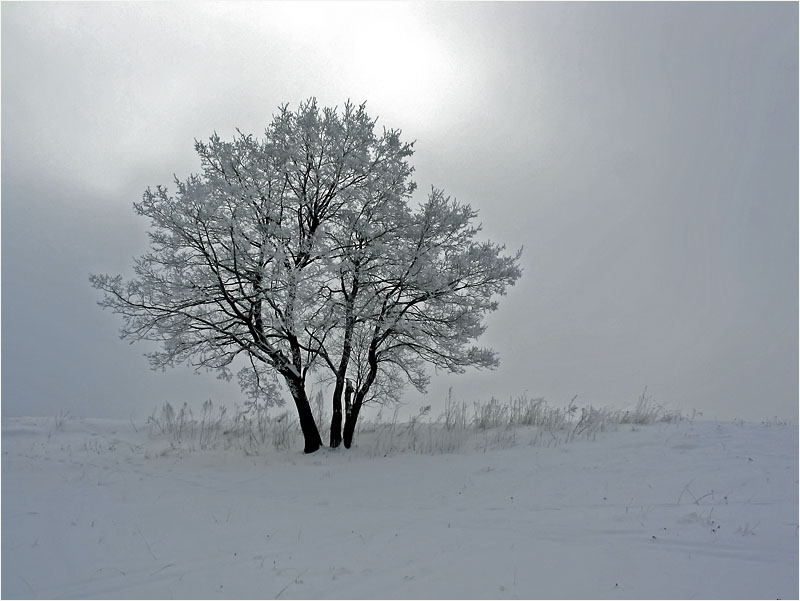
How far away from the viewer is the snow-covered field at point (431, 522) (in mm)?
5180

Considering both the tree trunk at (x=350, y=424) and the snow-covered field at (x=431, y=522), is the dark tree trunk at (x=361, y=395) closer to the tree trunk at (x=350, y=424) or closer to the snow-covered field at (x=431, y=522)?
the tree trunk at (x=350, y=424)

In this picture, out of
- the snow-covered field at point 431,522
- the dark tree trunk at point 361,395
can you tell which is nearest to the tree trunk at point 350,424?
the dark tree trunk at point 361,395

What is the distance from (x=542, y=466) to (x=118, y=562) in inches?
253

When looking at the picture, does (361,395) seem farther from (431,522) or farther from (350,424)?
(431,522)

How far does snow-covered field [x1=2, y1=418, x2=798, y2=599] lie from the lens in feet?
17.0

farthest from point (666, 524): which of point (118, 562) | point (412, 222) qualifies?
point (412, 222)

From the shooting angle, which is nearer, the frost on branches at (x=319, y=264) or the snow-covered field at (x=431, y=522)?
the snow-covered field at (x=431, y=522)

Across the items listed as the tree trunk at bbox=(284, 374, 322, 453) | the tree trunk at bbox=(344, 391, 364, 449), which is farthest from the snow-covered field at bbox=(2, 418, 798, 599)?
the tree trunk at bbox=(344, 391, 364, 449)

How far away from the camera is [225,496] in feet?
29.6

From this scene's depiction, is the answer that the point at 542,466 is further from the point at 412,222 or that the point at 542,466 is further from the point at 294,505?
the point at 412,222

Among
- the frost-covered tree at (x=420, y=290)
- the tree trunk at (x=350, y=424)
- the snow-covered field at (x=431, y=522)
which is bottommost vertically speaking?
the snow-covered field at (x=431, y=522)

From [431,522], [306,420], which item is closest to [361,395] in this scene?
[306,420]

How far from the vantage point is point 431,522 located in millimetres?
7008

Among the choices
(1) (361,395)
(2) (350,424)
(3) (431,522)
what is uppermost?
(1) (361,395)
